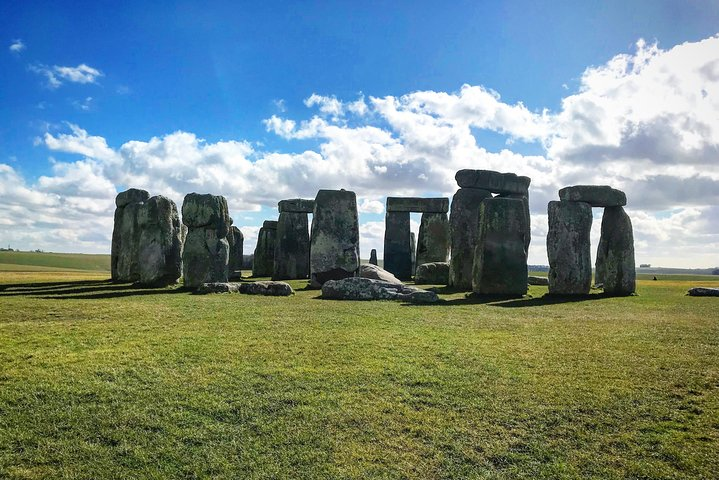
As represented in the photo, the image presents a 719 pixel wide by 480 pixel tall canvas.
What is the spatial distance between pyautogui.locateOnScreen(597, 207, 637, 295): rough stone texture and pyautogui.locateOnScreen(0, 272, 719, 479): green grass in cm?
732

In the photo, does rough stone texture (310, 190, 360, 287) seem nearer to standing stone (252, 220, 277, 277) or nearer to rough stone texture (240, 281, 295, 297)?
rough stone texture (240, 281, 295, 297)

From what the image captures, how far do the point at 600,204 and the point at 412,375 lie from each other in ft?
39.4

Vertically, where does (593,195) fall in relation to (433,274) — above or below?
above

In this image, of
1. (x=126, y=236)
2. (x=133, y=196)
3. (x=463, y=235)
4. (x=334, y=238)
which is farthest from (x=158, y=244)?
(x=463, y=235)

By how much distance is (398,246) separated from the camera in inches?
930

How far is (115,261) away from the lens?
60.2 ft

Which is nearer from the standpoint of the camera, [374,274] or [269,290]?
[269,290]

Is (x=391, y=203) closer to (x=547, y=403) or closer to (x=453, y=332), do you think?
(x=453, y=332)

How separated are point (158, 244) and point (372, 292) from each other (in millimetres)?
7060

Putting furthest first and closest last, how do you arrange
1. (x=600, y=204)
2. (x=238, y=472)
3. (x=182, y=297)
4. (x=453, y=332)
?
1. (x=600, y=204)
2. (x=182, y=297)
3. (x=453, y=332)
4. (x=238, y=472)

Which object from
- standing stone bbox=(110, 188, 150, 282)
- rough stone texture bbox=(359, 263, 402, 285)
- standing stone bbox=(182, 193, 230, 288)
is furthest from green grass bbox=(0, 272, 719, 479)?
standing stone bbox=(110, 188, 150, 282)

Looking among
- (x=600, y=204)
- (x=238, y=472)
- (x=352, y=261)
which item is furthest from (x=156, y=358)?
(x=600, y=204)

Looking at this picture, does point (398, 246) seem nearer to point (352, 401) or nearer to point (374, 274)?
point (374, 274)

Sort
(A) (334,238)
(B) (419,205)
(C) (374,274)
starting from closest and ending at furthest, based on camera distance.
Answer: (C) (374,274), (A) (334,238), (B) (419,205)
